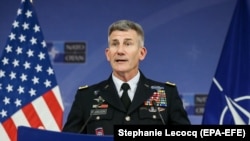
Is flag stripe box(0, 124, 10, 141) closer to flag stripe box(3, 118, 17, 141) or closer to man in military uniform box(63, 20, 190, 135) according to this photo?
flag stripe box(3, 118, 17, 141)

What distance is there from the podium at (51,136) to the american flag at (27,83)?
2.09 meters

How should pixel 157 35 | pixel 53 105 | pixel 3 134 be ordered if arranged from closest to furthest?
pixel 3 134, pixel 53 105, pixel 157 35

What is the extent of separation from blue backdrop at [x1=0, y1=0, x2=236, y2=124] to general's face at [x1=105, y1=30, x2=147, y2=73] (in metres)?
2.09

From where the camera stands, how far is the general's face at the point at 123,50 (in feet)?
5.74

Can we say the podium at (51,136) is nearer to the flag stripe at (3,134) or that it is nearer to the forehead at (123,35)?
the forehead at (123,35)

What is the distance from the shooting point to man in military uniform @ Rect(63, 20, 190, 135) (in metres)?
1.75

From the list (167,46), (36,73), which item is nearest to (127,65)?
(36,73)

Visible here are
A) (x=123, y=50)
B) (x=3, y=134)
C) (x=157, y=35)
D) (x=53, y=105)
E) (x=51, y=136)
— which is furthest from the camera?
(x=157, y=35)

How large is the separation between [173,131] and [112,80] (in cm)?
72

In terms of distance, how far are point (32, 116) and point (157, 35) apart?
1313 millimetres

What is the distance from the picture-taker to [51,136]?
1.27m

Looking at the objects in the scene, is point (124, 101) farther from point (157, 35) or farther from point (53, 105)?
point (157, 35)

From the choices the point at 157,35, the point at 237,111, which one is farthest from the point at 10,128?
the point at 237,111

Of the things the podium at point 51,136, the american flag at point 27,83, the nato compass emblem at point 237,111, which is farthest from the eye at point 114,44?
the american flag at point 27,83
